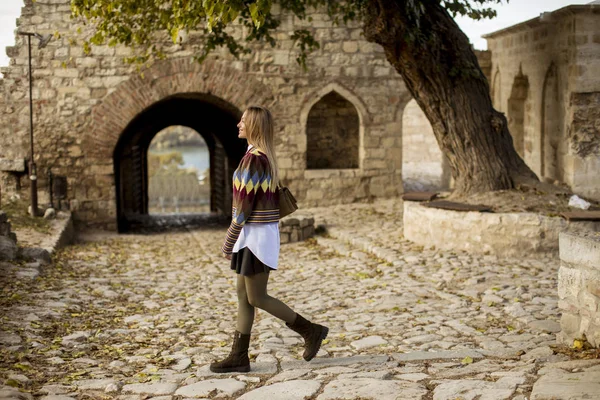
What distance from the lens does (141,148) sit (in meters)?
20.9

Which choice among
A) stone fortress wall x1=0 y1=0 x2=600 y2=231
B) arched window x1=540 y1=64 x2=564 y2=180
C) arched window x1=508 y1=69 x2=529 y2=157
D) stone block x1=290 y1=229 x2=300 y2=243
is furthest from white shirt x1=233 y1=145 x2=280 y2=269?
arched window x1=508 y1=69 x2=529 y2=157

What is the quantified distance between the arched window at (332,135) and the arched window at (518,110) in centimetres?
310

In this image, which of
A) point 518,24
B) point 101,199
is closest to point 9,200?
point 101,199

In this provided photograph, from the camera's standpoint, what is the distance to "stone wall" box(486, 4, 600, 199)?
1102 cm

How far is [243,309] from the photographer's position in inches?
195

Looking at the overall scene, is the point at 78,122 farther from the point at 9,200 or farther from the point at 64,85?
the point at 9,200

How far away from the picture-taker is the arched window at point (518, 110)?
45.8 feet

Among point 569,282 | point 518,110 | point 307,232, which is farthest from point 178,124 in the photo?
point 569,282

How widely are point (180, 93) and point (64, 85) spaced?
1.97 meters

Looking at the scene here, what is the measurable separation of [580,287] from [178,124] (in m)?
15.6

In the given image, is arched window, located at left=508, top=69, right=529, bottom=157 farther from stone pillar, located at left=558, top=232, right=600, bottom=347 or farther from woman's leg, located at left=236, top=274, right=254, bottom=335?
woman's leg, located at left=236, top=274, right=254, bottom=335

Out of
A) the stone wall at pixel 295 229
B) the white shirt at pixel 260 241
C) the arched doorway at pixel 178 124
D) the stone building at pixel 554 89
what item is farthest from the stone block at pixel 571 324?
the arched doorway at pixel 178 124

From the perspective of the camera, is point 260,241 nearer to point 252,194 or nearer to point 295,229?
point 252,194

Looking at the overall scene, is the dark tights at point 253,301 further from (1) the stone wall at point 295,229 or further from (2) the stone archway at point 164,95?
(2) the stone archway at point 164,95
